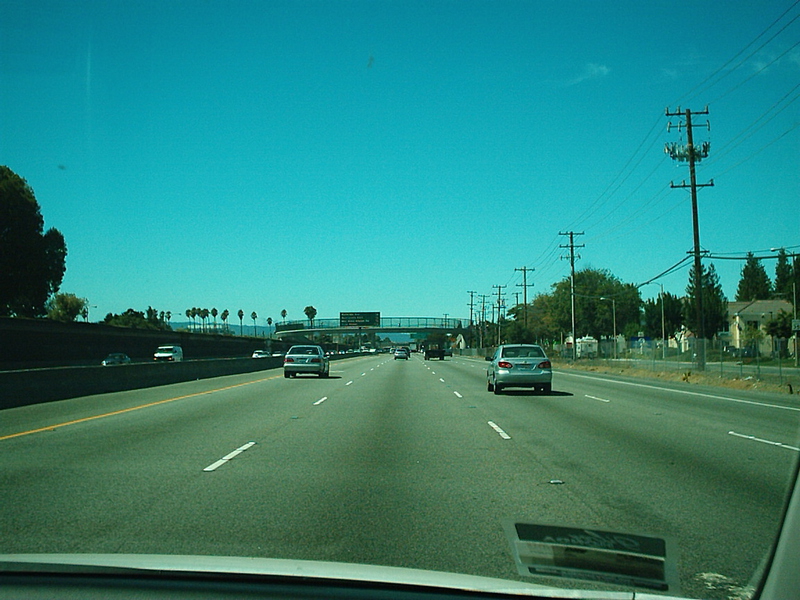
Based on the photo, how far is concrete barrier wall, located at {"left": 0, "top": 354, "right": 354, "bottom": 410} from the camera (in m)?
21.6

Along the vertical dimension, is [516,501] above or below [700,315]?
below

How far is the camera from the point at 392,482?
9.72 metres

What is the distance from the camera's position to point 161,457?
11664 millimetres

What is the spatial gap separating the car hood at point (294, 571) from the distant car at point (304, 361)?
3356cm

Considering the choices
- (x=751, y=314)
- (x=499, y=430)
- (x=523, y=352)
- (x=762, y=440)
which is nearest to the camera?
(x=762, y=440)

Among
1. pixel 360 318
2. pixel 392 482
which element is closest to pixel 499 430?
pixel 392 482

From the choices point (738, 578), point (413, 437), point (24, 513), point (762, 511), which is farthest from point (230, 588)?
point (413, 437)

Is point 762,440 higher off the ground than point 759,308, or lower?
lower

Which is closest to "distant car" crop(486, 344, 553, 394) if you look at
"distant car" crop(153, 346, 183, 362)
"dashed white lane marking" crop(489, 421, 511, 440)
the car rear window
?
the car rear window

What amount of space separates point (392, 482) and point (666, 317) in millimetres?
123605

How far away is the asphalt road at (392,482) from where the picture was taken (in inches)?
260

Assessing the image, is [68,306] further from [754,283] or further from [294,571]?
[294,571]

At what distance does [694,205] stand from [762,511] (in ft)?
120

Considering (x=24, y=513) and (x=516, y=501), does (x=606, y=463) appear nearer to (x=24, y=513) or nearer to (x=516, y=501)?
(x=516, y=501)
